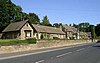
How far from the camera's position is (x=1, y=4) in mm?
81250

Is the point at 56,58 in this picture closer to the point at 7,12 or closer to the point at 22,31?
the point at 22,31

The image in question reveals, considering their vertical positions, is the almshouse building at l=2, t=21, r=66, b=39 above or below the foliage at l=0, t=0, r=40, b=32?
below

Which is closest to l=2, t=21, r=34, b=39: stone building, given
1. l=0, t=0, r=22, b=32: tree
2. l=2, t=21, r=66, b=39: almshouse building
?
l=2, t=21, r=66, b=39: almshouse building

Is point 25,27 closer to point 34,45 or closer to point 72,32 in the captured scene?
point 34,45

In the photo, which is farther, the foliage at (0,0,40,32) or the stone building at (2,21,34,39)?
the foliage at (0,0,40,32)

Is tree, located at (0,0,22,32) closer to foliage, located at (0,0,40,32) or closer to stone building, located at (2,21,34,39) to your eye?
foliage, located at (0,0,40,32)

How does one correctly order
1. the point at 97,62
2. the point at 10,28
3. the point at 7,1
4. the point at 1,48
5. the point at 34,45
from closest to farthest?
the point at 97,62 → the point at 1,48 → the point at 34,45 → the point at 10,28 → the point at 7,1

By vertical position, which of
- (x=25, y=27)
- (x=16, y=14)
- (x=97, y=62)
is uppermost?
(x=16, y=14)

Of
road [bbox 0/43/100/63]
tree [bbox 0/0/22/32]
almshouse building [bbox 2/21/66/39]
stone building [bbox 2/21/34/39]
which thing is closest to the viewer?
road [bbox 0/43/100/63]

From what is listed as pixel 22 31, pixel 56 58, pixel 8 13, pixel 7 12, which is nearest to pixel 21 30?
pixel 22 31

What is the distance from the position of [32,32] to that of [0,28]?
622 inches

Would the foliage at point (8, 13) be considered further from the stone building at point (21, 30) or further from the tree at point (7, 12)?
the stone building at point (21, 30)

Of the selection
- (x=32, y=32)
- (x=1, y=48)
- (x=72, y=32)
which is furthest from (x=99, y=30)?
(x=1, y=48)

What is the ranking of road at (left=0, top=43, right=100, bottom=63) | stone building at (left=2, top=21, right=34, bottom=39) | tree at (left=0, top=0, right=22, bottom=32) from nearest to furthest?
road at (left=0, top=43, right=100, bottom=63), stone building at (left=2, top=21, right=34, bottom=39), tree at (left=0, top=0, right=22, bottom=32)
